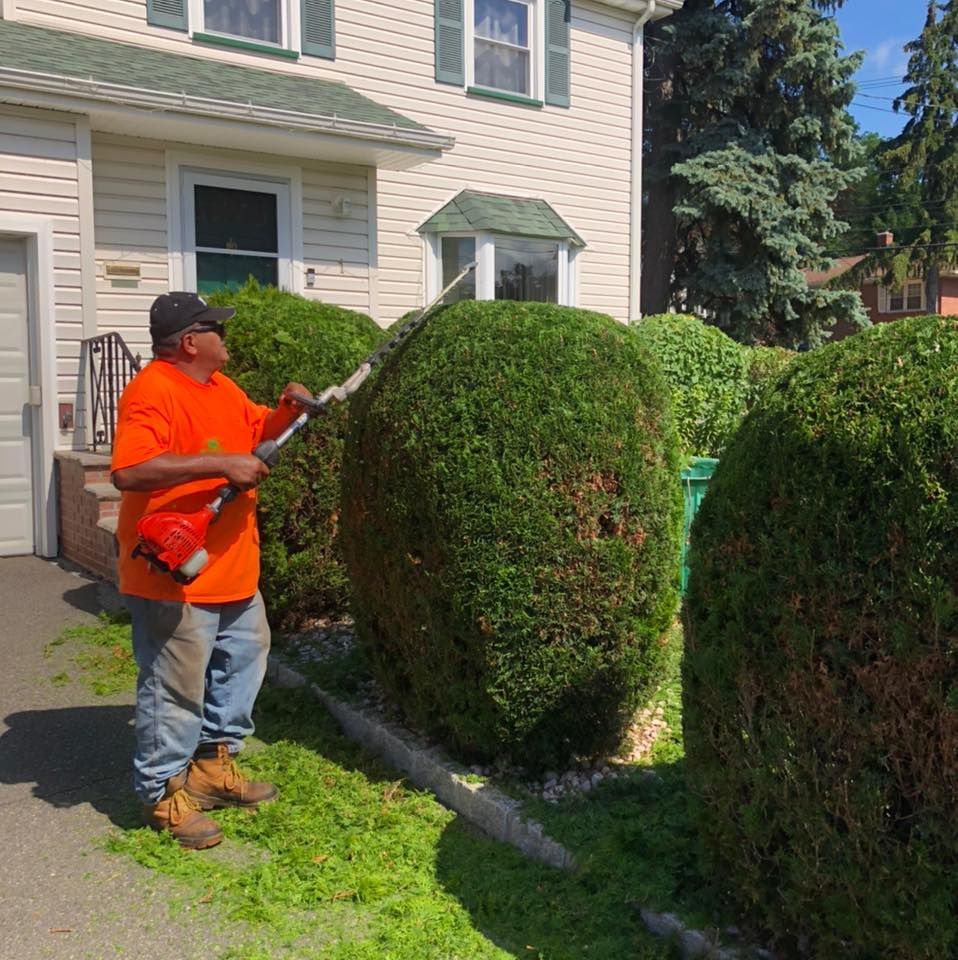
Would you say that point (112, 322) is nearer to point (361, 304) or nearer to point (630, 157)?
point (361, 304)

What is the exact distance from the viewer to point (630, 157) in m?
13.5

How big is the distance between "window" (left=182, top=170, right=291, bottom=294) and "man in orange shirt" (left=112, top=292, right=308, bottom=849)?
20.4 feet

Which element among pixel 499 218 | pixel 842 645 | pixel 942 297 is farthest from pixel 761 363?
pixel 942 297

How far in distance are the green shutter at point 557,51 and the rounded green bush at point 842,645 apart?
36.5 ft

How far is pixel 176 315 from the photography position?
11.6ft

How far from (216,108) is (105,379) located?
258cm

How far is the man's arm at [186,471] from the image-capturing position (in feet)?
10.6

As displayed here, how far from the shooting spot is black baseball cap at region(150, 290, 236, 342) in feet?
11.6

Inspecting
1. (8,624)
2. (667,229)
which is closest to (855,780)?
(8,624)

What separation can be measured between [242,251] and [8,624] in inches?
194

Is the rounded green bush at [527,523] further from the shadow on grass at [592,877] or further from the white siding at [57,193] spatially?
the white siding at [57,193]

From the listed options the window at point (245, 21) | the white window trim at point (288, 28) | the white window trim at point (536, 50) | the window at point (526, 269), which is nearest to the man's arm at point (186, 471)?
the window at point (245, 21)

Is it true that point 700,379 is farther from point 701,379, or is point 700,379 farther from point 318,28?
point 318,28

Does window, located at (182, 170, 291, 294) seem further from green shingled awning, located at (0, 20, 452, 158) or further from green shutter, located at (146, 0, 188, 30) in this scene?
green shutter, located at (146, 0, 188, 30)
